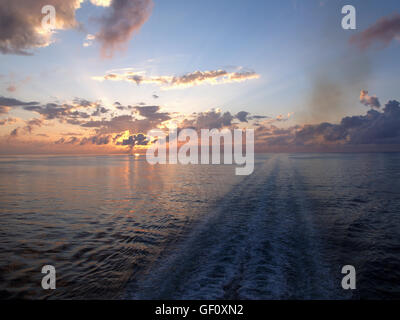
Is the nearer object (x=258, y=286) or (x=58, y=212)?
(x=258, y=286)

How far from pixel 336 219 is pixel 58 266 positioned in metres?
16.3

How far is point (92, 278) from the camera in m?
7.88

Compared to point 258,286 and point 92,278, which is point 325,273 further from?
point 92,278

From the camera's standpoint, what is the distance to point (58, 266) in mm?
8922

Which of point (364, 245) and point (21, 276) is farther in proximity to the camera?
point (364, 245)

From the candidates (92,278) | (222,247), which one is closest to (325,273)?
(222,247)

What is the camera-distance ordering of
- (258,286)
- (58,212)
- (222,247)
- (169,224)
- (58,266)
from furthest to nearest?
(58,212) → (169,224) → (222,247) → (58,266) → (258,286)

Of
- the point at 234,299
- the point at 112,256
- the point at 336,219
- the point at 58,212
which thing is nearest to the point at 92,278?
the point at 112,256
